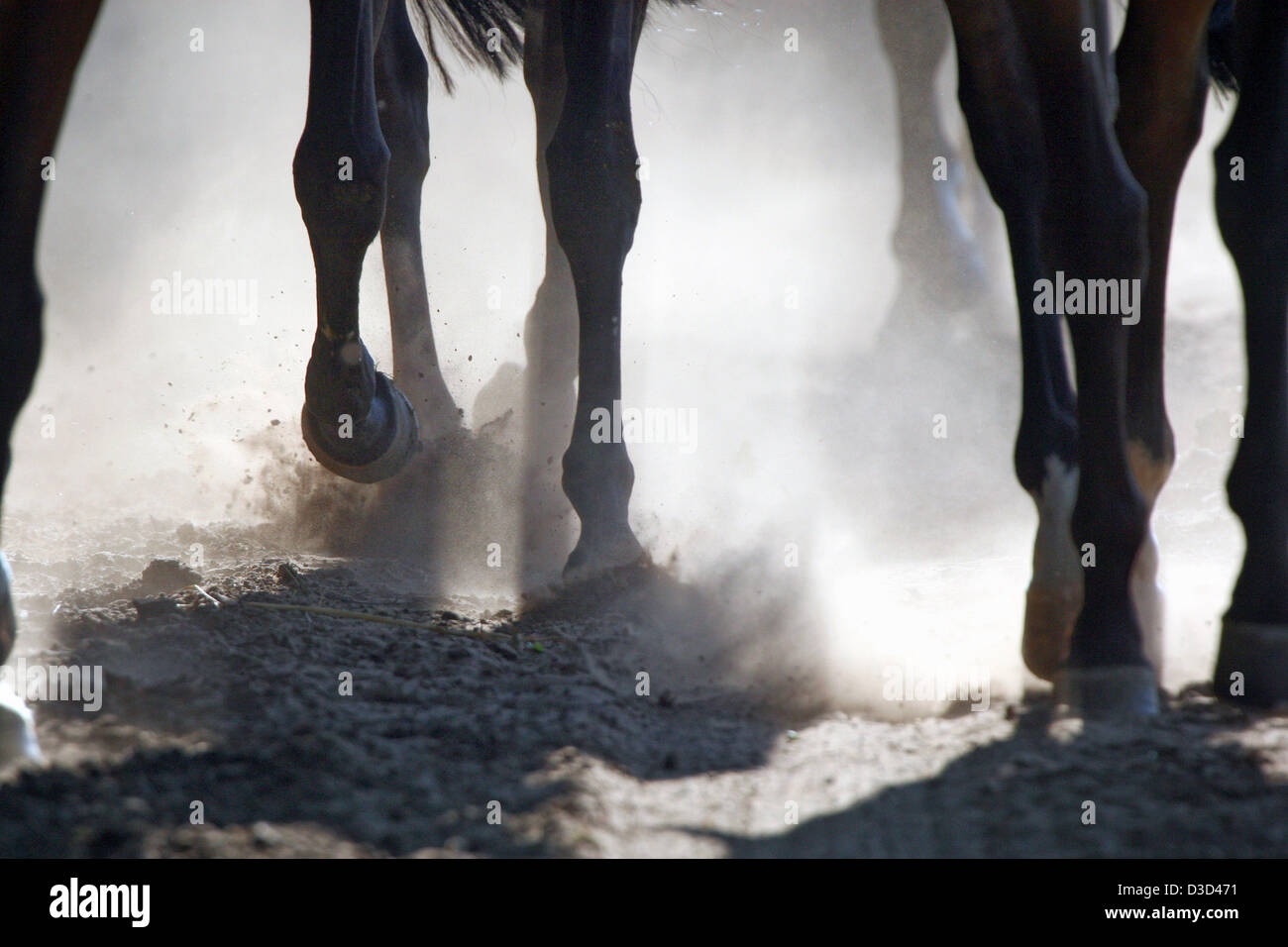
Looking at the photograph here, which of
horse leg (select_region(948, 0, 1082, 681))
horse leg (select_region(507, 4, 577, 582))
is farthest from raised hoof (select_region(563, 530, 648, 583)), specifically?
horse leg (select_region(948, 0, 1082, 681))

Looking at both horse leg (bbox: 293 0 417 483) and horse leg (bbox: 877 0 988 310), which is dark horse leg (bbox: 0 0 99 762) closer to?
horse leg (bbox: 293 0 417 483)

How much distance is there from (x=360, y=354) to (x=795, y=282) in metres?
3.99

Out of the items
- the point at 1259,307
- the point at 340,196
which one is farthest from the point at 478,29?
the point at 1259,307

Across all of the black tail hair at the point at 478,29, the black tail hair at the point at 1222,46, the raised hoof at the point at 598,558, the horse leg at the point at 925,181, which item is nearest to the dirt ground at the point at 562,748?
the raised hoof at the point at 598,558

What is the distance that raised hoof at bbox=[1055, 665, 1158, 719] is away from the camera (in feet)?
6.17

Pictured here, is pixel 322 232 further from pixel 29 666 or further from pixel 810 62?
pixel 810 62

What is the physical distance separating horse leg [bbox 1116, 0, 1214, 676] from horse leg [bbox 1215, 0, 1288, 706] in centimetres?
10

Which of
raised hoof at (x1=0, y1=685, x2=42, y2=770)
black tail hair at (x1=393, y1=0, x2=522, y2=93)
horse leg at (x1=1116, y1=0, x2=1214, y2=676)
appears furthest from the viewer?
black tail hair at (x1=393, y1=0, x2=522, y2=93)

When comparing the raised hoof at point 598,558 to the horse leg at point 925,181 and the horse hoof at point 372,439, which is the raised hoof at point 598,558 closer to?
the horse hoof at point 372,439

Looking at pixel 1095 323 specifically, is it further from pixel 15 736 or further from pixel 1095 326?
pixel 15 736

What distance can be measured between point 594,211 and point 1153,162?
1227 millimetres

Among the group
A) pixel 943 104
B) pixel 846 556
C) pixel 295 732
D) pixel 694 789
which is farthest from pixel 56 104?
pixel 943 104

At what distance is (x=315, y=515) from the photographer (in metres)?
3.67

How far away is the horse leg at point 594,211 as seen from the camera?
2.81 meters
